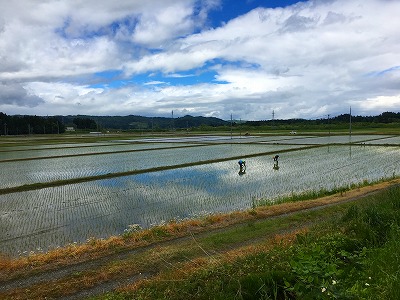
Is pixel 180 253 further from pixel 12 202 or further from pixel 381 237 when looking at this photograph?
pixel 12 202

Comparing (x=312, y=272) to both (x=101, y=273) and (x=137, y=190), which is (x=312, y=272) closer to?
(x=101, y=273)

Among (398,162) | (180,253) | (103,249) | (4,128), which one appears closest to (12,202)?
(103,249)

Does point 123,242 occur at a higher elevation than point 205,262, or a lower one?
lower

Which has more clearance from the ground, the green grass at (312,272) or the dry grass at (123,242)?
the green grass at (312,272)

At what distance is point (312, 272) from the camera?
3855mm

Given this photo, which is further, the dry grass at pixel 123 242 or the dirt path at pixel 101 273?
the dry grass at pixel 123 242

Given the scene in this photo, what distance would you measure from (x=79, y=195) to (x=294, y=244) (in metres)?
10.1

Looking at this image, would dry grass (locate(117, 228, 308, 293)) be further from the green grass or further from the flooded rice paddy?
the flooded rice paddy

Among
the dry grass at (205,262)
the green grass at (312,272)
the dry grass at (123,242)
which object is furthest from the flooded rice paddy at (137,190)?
the green grass at (312,272)

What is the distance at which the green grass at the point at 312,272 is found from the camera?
381cm

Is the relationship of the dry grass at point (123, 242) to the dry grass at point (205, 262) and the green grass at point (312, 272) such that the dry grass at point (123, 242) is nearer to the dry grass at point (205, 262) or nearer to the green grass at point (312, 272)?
the dry grass at point (205, 262)

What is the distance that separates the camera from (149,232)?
8516mm

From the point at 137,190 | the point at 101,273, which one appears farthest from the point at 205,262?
the point at 137,190

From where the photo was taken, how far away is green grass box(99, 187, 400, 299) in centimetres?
381
